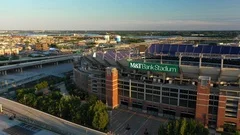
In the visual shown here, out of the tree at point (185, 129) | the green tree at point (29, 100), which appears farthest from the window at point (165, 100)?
the green tree at point (29, 100)

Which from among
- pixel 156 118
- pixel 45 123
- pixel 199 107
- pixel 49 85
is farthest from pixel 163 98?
→ pixel 49 85

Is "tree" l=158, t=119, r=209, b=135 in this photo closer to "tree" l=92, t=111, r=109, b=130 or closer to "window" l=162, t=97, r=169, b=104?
"tree" l=92, t=111, r=109, b=130

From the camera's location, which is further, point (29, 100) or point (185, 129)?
point (29, 100)

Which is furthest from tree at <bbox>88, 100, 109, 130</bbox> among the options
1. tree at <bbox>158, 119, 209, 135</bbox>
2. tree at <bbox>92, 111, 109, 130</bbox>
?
tree at <bbox>158, 119, 209, 135</bbox>

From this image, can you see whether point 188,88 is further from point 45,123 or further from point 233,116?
point 45,123

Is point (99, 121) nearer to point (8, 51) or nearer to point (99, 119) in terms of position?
point (99, 119)

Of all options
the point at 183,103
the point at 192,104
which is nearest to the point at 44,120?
the point at 183,103
